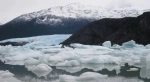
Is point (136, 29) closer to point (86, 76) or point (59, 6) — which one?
point (86, 76)

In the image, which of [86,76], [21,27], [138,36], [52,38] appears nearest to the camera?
[86,76]

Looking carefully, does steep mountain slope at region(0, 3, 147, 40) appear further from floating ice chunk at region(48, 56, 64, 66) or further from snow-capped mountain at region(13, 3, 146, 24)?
floating ice chunk at region(48, 56, 64, 66)

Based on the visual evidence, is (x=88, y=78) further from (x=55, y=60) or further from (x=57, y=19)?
(x=57, y=19)

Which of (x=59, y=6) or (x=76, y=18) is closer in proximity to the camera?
(x=76, y=18)

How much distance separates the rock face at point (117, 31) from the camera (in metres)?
24.5

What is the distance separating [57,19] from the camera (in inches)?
2571

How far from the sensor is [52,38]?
31703mm

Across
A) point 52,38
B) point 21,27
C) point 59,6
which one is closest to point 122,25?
point 52,38

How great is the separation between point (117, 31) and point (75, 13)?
4146cm

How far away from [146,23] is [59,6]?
155 feet

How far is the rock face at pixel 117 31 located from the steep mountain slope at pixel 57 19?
84.2ft

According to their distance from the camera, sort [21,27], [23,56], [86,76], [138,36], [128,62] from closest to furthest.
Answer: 1. [86,76]
2. [128,62]
3. [23,56]
4. [138,36]
5. [21,27]

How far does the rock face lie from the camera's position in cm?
2454

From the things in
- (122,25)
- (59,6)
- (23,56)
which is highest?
(59,6)
